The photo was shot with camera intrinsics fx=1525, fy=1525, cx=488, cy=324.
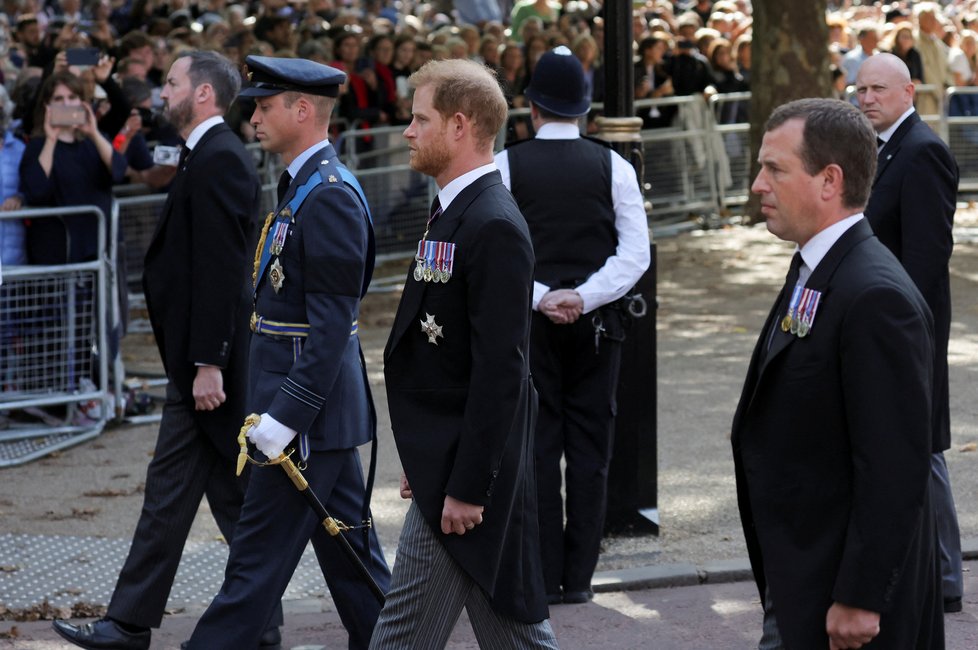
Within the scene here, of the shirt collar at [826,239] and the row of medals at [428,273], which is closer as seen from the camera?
the shirt collar at [826,239]

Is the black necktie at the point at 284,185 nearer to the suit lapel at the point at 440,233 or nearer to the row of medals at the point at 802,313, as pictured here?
the suit lapel at the point at 440,233

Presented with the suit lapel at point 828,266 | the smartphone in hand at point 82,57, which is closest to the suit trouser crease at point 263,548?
the suit lapel at point 828,266

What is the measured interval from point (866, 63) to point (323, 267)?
259 centimetres

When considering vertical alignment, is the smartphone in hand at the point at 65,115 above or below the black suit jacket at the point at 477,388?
above

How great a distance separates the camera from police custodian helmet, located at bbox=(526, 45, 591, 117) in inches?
230

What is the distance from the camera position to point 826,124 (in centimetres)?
323

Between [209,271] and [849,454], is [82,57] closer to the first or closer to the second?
[209,271]

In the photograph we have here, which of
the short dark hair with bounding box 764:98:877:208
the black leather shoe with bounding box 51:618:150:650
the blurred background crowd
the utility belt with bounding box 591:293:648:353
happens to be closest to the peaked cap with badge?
the utility belt with bounding box 591:293:648:353

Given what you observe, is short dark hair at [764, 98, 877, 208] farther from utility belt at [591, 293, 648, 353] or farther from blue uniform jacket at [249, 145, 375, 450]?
utility belt at [591, 293, 648, 353]

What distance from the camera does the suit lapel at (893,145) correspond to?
5.63 m

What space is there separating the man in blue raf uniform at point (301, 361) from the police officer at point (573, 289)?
1.27 m

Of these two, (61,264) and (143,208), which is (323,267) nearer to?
(61,264)

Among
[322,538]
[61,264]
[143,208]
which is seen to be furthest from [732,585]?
[143,208]

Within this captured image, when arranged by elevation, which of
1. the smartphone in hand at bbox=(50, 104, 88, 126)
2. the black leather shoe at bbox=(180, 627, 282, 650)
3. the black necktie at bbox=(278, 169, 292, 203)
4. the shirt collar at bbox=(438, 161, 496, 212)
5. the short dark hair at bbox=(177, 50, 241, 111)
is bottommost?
the black leather shoe at bbox=(180, 627, 282, 650)
